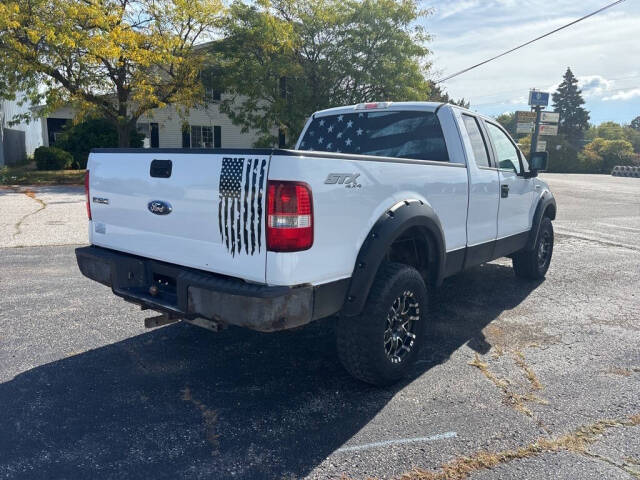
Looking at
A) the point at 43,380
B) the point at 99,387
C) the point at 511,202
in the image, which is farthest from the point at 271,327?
the point at 511,202

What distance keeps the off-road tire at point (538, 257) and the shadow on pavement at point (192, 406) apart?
2037 millimetres

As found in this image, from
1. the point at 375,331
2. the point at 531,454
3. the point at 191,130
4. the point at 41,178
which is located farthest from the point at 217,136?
the point at 531,454

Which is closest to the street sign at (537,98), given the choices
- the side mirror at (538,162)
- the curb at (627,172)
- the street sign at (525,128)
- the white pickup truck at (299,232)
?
the street sign at (525,128)

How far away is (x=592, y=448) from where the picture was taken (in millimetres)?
2838

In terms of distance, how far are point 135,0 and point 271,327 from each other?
21.3 meters

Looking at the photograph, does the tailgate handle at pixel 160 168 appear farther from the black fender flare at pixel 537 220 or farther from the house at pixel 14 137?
the house at pixel 14 137

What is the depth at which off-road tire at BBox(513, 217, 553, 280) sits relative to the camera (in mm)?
6282

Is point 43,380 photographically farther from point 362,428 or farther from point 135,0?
point 135,0

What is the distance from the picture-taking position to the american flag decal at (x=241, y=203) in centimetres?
274

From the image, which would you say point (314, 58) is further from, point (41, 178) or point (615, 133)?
point (615, 133)

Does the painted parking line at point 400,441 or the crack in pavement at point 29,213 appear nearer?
the painted parking line at point 400,441

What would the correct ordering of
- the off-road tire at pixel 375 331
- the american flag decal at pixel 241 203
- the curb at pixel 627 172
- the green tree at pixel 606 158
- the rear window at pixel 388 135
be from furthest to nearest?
the green tree at pixel 606 158, the curb at pixel 627 172, the rear window at pixel 388 135, the off-road tire at pixel 375 331, the american flag decal at pixel 241 203

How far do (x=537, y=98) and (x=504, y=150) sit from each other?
59.5ft

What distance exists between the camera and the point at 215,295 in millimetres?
2885
